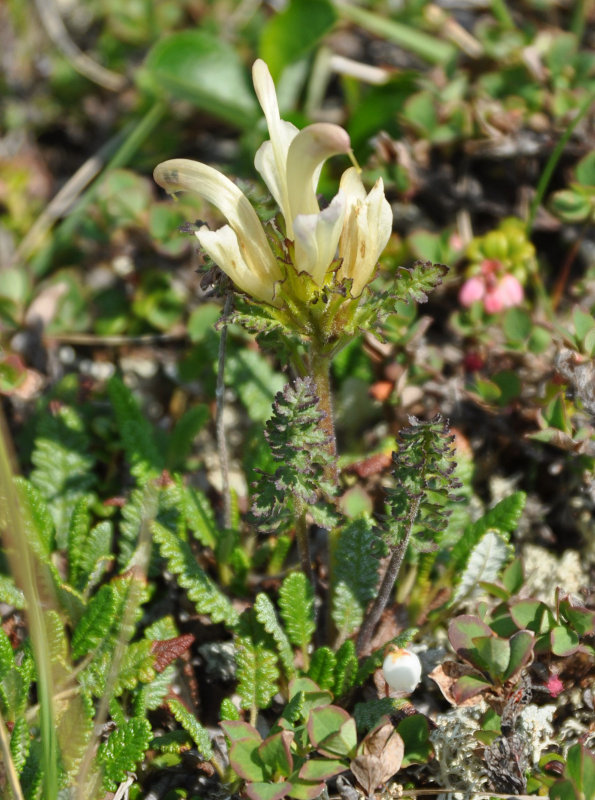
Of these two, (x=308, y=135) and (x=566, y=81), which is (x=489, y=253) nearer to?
(x=566, y=81)

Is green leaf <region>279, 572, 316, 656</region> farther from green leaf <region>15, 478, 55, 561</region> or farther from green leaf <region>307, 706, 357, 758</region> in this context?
green leaf <region>15, 478, 55, 561</region>

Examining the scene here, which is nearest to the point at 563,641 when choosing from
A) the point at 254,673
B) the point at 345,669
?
the point at 345,669

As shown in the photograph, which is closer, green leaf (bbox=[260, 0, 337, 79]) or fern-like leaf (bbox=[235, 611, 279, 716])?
fern-like leaf (bbox=[235, 611, 279, 716])

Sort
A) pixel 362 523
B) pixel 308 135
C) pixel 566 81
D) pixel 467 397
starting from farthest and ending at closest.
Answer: pixel 566 81 < pixel 467 397 < pixel 362 523 < pixel 308 135

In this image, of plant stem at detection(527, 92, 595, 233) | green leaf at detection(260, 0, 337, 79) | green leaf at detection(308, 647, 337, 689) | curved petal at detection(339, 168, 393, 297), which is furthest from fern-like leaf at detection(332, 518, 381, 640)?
green leaf at detection(260, 0, 337, 79)

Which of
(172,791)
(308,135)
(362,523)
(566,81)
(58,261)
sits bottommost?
(172,791)

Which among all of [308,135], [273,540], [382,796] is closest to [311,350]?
[308,135]
